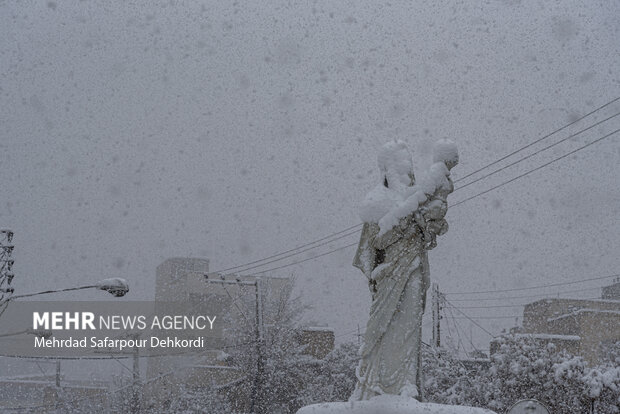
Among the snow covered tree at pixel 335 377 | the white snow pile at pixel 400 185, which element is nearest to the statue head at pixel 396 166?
the white snow pile at pixel 400 185

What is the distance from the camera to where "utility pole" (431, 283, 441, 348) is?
26.1m

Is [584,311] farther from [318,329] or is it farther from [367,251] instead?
[367,251]

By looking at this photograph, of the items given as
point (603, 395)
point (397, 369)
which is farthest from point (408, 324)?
point (603, 395)

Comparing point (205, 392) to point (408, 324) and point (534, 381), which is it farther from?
point (408, 324)

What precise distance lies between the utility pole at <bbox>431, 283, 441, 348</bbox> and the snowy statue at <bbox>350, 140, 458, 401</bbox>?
19.4 m

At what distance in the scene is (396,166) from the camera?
24.1ft

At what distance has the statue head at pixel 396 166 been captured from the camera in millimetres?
7328

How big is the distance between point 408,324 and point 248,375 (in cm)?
2520

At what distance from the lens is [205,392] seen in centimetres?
3047

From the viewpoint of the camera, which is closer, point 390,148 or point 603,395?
point 390,148

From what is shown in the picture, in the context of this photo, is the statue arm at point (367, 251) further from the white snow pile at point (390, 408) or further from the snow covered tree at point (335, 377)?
the snow covered tree at point (335, 377)

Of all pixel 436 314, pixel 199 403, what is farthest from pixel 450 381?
pixel 199 403

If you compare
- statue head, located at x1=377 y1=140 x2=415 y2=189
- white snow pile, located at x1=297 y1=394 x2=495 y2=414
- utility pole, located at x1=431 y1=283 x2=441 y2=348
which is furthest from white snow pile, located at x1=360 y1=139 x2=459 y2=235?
utility pole, located at x1=431 y1=283 x2=441 y2=348

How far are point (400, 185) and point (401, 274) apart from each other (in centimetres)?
86
